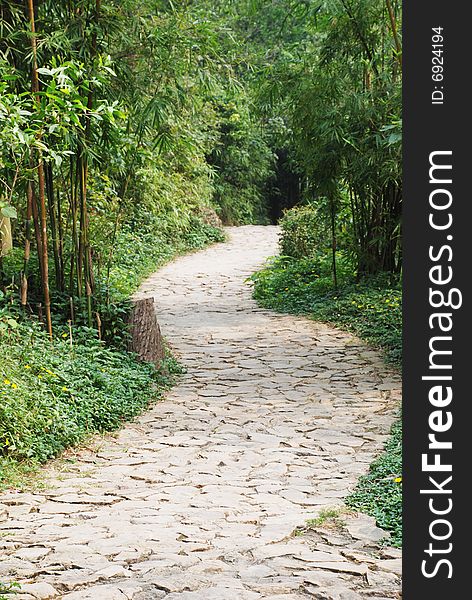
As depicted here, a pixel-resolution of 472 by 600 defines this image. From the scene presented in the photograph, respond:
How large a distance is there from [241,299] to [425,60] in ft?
32.5

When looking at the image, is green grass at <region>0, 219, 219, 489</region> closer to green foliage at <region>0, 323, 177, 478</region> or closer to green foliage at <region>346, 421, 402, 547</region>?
green foliage at <region>0, 323, 177, 478</region>

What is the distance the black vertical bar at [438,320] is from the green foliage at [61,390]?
3330mm

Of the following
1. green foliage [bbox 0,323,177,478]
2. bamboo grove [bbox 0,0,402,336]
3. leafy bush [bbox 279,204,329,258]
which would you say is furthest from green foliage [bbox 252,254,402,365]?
green foliage [bbox 0,323,177,478]

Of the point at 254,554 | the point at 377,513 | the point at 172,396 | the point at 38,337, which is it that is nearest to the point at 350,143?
the point at 172,396

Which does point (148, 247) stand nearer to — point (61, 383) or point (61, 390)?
point (61, 383)

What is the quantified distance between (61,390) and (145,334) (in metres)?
1.81

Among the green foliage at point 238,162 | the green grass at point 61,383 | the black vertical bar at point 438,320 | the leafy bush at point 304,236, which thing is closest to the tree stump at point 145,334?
the green grass at point 61,383

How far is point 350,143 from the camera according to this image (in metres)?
9.25

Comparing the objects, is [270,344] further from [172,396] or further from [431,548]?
[431,548]

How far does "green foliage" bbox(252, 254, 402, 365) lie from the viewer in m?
8.95

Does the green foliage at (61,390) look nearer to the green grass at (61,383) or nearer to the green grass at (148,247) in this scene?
the green grass at (61,383)

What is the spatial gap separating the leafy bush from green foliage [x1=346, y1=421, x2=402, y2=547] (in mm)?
8524

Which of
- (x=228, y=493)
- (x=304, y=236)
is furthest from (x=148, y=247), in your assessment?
(x=228, y=493)

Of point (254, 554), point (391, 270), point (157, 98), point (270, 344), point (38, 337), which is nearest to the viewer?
point (254, 554)
